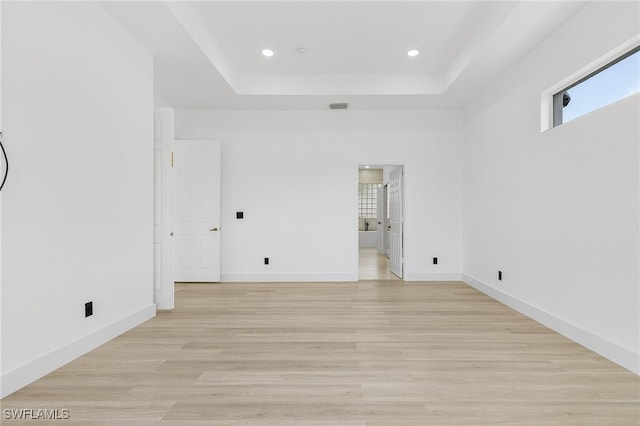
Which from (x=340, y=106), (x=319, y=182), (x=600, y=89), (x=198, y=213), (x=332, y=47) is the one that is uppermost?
(x=332, y=47)

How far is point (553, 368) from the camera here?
2.24 metres

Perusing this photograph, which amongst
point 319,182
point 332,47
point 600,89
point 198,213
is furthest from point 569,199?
point 198,213

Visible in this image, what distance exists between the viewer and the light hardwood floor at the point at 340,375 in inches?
67.7

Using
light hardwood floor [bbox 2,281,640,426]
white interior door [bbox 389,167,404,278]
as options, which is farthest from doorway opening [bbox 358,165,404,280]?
light hardwood floor [bbox 2,281,640,426]

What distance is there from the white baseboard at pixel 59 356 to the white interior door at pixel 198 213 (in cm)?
201

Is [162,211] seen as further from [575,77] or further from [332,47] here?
[575,77]

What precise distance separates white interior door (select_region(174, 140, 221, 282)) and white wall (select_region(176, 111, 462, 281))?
8.0 inches

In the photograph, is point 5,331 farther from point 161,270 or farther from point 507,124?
point 507,124

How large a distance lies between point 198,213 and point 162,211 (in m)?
1.57

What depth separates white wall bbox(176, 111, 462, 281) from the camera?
525 centimetres

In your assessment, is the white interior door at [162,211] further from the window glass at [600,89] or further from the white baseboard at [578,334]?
the window glass at [600,89]

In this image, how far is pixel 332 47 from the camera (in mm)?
3717

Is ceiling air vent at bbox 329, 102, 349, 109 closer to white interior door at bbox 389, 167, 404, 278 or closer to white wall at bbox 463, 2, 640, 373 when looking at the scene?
white interior door at bbox 389, 167, 404, 278

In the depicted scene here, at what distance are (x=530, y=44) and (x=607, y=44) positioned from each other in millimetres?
894
